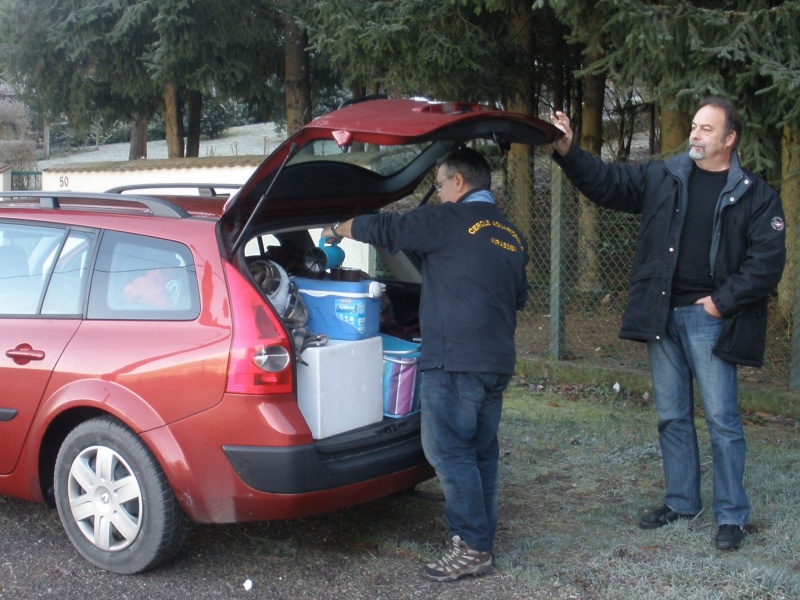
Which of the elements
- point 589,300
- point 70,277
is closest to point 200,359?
point 70,277

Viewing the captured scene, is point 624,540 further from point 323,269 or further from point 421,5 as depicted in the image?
point 421,5

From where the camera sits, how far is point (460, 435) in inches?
154

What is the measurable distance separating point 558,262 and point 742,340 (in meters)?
3.76

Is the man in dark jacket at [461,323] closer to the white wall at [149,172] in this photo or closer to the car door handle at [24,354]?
the car door handle at [24,354]

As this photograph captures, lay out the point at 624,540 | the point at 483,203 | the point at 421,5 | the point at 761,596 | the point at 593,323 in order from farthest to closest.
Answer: the point at 421,5 < the point at 593,323 < the point at 624,540 < the point at 483,203 < the point at 761,596

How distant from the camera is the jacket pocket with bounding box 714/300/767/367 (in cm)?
409

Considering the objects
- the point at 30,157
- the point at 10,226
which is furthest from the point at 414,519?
the point at 30,157

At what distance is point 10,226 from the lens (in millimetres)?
4559

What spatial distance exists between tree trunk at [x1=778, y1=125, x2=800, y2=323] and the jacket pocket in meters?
2.69

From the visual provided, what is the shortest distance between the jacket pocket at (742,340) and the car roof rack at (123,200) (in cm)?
248

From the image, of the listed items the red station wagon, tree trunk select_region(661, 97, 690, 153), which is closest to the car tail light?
the red station wagon

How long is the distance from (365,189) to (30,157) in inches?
1362

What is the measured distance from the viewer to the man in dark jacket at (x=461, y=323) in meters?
3.79

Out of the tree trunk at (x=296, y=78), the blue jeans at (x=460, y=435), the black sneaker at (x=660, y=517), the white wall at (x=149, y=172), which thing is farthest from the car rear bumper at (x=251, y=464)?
the tree trunk at (x=296, y=78)
